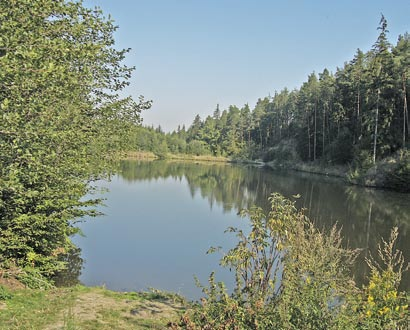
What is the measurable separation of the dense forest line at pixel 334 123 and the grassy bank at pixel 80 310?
7761 millimetres

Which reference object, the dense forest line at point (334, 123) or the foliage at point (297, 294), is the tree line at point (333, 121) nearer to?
the dense forest line at point (334, 123)

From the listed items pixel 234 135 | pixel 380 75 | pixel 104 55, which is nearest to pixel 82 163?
pixel 104 55

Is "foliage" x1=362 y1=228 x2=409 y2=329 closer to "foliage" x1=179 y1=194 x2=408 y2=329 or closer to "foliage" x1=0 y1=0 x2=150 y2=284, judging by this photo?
"foliage" x1=179 y1=194 x2=408 y2=329

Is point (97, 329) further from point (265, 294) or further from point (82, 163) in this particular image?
point (82, 163)

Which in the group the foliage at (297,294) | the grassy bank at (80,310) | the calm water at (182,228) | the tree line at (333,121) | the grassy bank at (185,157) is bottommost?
the calm water at (182,228)

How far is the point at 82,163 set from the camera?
10.2m

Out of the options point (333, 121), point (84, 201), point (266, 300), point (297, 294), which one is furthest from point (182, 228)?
point (333, 121)

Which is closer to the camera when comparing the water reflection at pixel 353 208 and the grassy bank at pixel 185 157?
the water reflection at pixel 353 208

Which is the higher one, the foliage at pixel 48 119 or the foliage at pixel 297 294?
the foliage at pixel 48 119

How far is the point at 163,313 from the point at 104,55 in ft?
24.0

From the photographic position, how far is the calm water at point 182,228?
12906 mm

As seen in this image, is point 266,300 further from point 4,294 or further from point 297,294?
point 4,294

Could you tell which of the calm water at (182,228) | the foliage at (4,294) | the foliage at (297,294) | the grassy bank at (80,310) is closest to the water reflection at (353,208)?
the calm water at (182,228)

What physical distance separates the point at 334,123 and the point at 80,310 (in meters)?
64.3
